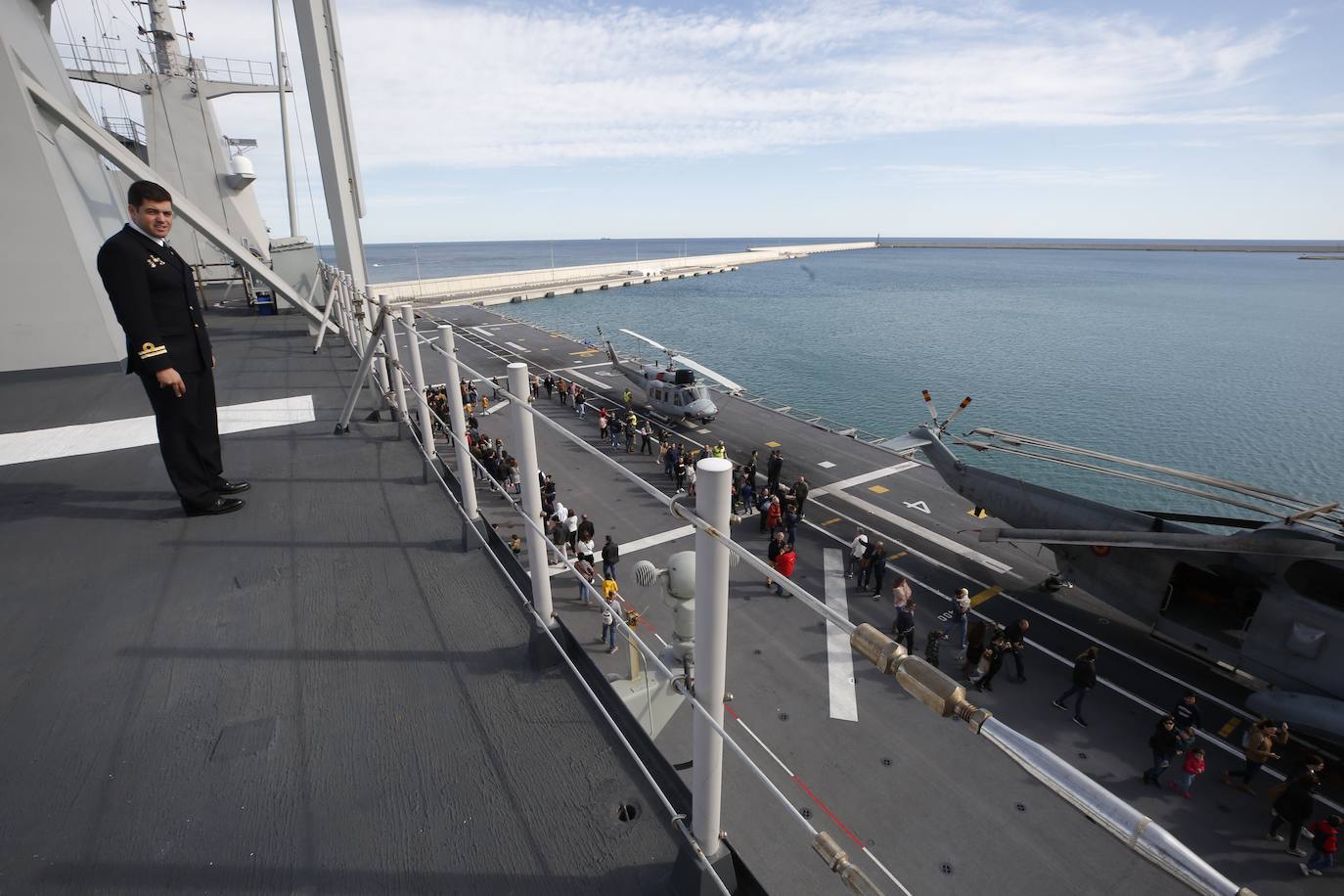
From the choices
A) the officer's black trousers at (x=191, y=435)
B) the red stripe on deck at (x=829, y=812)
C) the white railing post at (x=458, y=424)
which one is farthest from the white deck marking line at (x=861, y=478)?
the officer's black trousers at (x=191, y=435)

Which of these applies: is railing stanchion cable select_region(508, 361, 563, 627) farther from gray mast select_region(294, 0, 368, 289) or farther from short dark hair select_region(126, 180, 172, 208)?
gray mast select_region(294, 0, 368, 289)

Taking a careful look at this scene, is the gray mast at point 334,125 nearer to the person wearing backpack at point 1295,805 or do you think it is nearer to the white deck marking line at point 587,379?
the person wearing backpack at point 1295,805

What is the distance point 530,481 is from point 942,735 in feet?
41.0

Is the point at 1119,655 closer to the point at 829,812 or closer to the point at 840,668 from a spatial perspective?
the point at 840,668

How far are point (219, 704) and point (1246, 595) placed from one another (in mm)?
18119

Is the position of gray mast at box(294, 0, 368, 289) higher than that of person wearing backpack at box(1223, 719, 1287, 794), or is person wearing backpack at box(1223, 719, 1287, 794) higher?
gray mast at box(294, 0, 368, 289)

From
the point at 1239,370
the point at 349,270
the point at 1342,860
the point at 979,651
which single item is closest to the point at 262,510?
the point at 349,270

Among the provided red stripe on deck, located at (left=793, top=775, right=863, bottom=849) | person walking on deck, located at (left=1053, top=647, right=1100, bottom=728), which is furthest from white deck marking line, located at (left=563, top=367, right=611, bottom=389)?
person walking on deck, located at (left=1053, top=647, right=1100, bottom=728)

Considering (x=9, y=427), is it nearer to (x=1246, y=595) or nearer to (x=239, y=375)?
(x=239, y=375)

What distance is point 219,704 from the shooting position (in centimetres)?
363

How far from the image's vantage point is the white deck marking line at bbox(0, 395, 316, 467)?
7.62 meters

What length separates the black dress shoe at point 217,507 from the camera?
5910 mm

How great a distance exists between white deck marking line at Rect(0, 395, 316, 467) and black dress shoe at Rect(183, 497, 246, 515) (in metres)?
2.51

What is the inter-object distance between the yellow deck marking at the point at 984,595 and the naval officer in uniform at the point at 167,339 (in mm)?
18108
